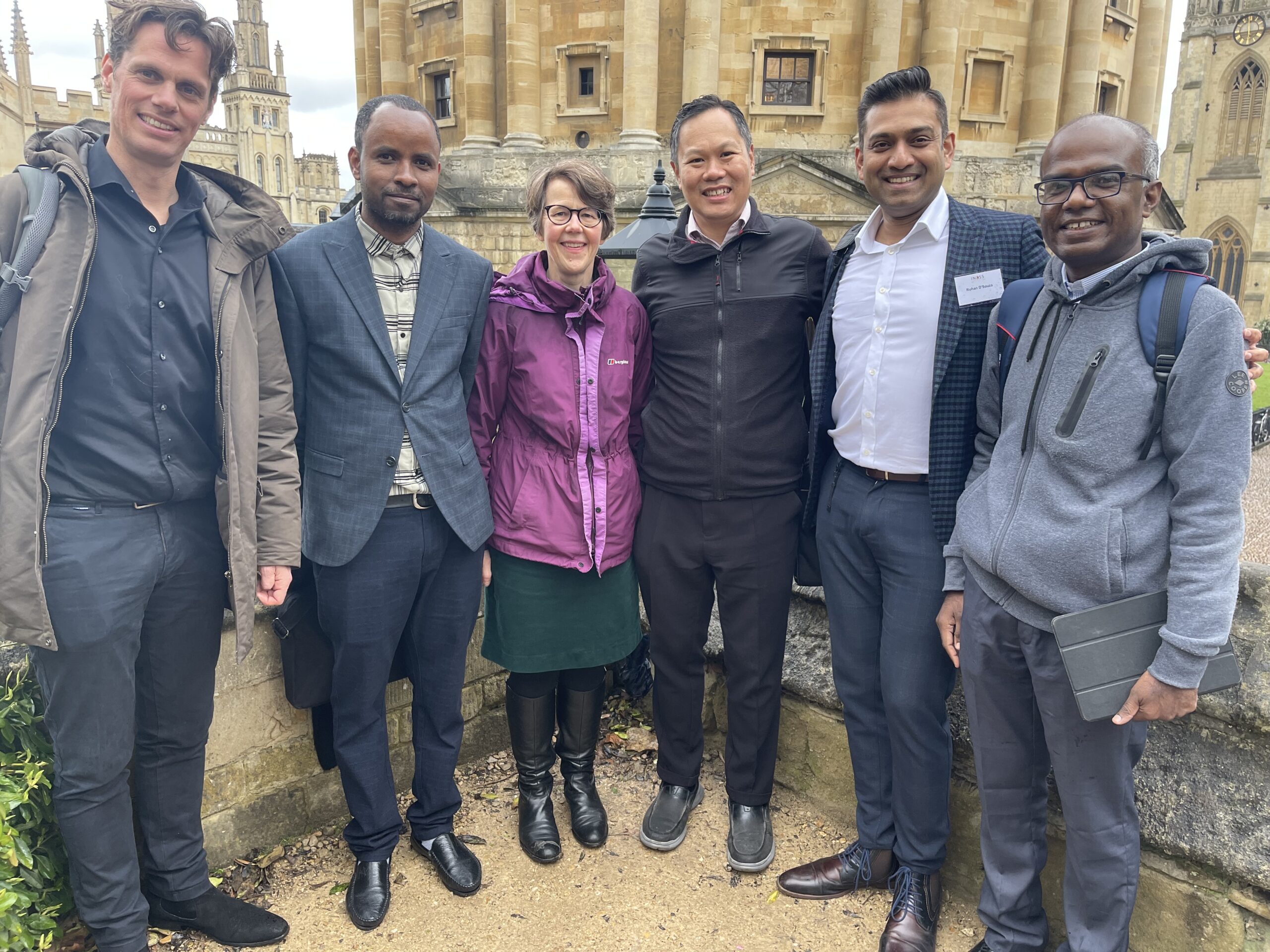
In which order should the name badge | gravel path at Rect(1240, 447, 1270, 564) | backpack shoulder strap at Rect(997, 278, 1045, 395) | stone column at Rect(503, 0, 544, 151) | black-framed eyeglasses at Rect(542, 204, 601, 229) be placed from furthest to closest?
1. stone column at Rect(503, 0, 544, 151)
2. gravel path at Rect(1240, 447, 1270, 564)
3. black-framed eyeglasses at Rect(542, 204, 601, 229)
4. the name badge
5. backpack shoulder strap at Rect(997, 278, 1045, 395)

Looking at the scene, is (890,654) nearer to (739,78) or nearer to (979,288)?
(979,288)

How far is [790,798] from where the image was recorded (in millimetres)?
3916

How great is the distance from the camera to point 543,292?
3295 millimetres

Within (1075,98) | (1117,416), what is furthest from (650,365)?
(1075,98)

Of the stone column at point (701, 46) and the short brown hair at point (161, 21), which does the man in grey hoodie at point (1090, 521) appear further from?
the stone column at point (701, 46)

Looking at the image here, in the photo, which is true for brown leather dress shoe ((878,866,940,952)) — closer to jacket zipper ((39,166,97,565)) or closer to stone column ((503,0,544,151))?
jacket zipper ((39,166,97,565))

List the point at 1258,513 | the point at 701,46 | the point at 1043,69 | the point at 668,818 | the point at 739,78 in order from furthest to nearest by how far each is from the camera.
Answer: the point at 1043,69
the point at 739,78
the point at 701,46
the point at 1258,513
the point at 668,818

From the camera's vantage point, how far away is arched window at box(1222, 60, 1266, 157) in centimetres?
4144

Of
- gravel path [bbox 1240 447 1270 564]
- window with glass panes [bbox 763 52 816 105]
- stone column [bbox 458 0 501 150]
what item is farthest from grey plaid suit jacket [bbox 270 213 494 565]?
stone column [bbox 458 0 501 150]

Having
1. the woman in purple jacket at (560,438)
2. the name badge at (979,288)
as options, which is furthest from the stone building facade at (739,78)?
the name badge at (979,288)

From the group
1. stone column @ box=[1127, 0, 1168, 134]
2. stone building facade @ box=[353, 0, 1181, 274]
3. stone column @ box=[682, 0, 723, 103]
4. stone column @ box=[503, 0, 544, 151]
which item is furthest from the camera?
stone column @ box=[1127, 0, 1168, 134]

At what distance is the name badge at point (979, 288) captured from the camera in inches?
111

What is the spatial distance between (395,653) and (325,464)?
0.85 m

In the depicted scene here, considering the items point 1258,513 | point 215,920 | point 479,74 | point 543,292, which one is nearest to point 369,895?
point 215,920
